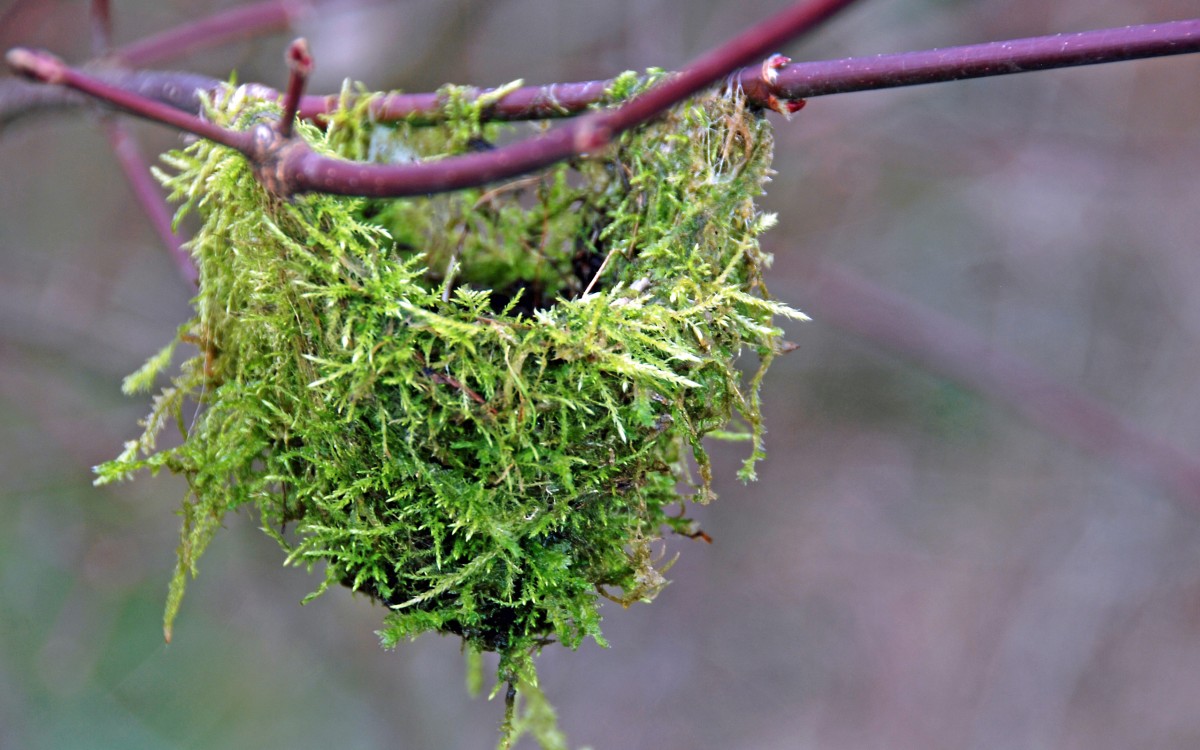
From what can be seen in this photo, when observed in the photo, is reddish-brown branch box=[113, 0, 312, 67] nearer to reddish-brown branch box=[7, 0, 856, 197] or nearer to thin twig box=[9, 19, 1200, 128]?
thin twig box=[9, 19, 1200, 128]

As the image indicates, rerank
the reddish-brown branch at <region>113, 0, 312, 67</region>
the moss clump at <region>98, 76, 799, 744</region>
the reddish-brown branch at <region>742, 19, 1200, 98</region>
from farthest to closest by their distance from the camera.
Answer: the reddish-brown branch at <region>113, 0, 312, 67</region> → the moss clump at <region>98, 76, 799, 744</region> → the reddish-brown branch at <region>742, 19, 1200, 98</region>

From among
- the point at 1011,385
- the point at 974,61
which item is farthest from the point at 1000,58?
the point at 1011,385

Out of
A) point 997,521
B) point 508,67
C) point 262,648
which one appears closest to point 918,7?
point 508,67

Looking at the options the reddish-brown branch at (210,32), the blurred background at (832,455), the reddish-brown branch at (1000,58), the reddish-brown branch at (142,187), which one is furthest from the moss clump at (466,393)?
the blurred background at (832,455)

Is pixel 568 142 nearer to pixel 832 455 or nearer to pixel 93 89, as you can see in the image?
pixel 93 89

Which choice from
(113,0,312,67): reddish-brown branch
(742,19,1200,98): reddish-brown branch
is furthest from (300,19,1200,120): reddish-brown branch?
(113,0,312,67): reddish-brown branch

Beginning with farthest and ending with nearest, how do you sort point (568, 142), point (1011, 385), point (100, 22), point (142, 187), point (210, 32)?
point (1011, 385) < point (210, 32) < point (142, 187) < point (100, 22) < point (568, 142)

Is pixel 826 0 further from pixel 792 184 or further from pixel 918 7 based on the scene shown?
pixel 792 184
